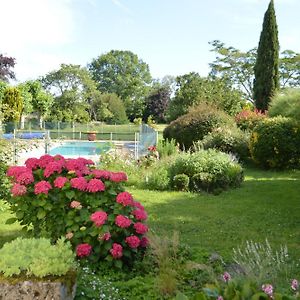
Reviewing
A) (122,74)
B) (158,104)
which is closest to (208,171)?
(158,104)

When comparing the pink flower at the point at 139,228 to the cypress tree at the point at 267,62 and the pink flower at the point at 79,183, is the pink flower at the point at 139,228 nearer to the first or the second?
the pink flower at the point at 79,183

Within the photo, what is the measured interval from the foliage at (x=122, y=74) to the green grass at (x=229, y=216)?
143 ft

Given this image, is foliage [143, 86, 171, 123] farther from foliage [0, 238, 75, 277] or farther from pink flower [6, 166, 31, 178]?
foliage [0, 238, 75, 277]

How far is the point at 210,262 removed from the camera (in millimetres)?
4633

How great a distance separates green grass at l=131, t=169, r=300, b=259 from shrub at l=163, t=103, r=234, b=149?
6027mm

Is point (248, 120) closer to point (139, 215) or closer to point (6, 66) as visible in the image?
point (139, 215)

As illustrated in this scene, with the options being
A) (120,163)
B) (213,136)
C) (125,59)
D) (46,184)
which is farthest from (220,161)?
(125,59)

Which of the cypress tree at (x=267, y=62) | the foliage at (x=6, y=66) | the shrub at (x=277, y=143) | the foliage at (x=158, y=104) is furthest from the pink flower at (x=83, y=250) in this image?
the foliage at (x=158, y=104)

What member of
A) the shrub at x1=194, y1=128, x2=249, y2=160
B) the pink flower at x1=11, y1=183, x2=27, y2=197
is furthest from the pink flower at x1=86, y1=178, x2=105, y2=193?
the shrub at x1=194, y1=128, x2=249, y2=160

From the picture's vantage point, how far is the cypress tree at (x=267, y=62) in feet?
78.5

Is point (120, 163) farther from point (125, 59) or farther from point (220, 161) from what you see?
point (125, 59)

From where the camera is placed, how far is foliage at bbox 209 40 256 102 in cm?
3825

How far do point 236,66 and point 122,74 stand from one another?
23.5 metres

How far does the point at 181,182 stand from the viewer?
1017 centimetres
